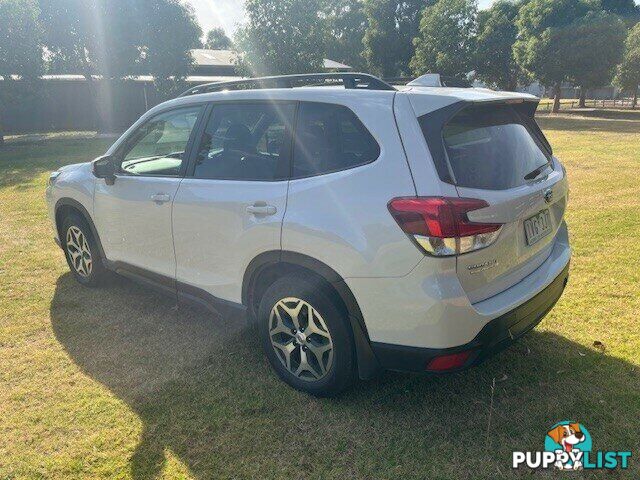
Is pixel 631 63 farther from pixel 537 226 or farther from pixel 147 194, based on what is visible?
pixel 147 194

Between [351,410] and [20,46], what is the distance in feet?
75.1

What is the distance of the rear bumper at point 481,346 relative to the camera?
2475mm

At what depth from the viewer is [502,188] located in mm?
2561

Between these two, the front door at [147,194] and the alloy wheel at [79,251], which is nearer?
the front door at [147,194]

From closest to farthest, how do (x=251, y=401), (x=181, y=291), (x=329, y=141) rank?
(x=329, y=141), (x=251, y=401), (x=181, y=291)

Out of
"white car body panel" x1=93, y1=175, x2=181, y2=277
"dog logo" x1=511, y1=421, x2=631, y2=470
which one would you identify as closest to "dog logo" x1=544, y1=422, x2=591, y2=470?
"dog logo" x1=511, y1=421, x2=631, y2=470

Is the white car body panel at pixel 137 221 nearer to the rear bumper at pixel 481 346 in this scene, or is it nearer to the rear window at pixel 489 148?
the rear bumper at pixel 481 346

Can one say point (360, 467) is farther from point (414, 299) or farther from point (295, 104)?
point (295, 104)

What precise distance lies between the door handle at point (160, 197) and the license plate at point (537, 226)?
7.94 ft

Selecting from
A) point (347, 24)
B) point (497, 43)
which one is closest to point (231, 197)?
point (497, 43)

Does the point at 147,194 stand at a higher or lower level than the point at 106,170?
lower

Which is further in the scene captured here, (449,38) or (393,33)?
(393,33)

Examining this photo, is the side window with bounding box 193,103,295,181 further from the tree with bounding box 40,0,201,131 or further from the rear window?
the tree with bounding box 40,0,201,131

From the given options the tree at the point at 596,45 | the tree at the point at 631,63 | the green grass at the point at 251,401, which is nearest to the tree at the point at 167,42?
the tree at the point at 596,45
